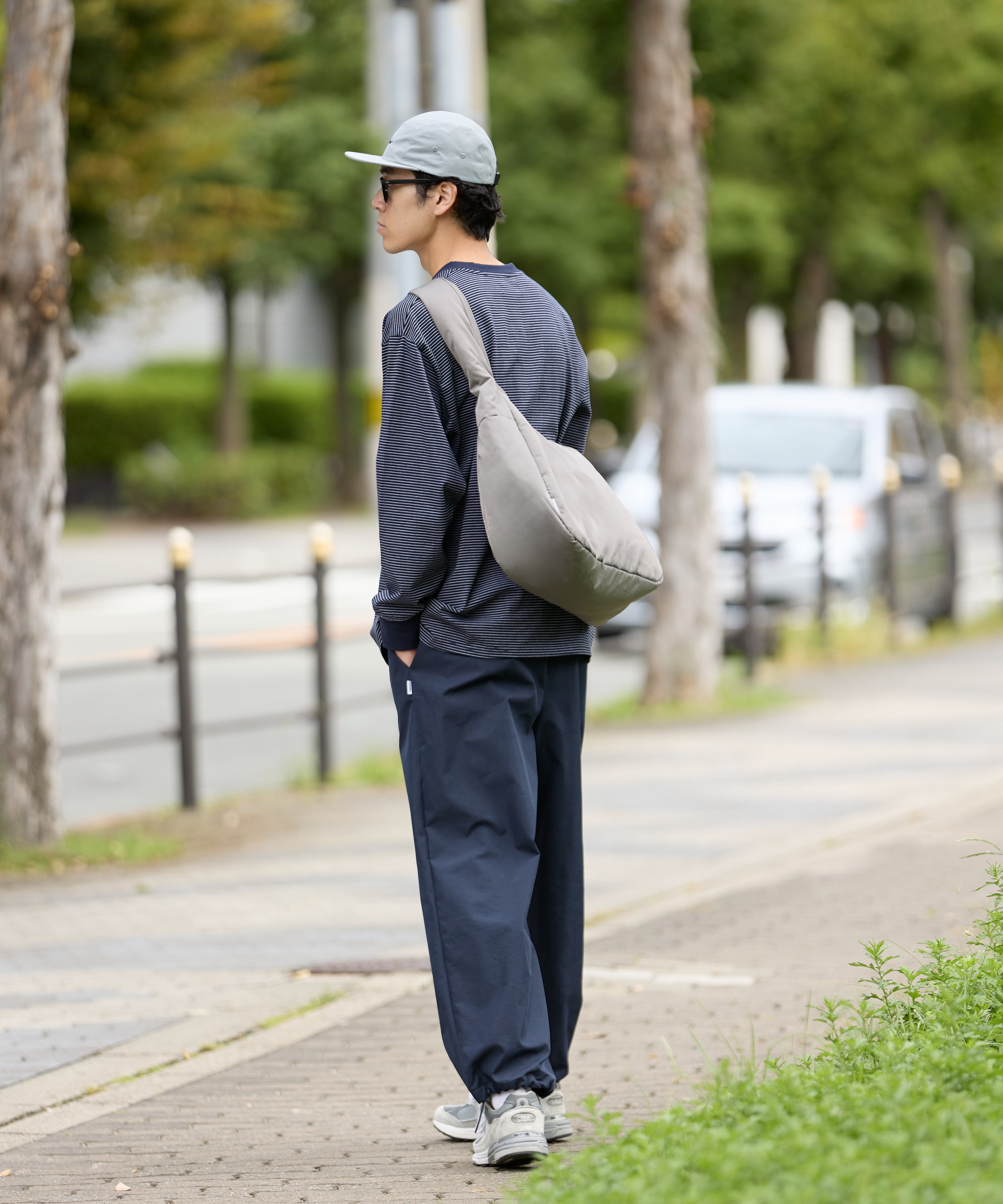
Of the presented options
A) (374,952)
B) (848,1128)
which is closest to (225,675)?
(374,952)

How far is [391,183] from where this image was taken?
144 inches

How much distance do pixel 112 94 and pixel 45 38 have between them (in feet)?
50.4

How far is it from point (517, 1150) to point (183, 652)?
486 centimetres

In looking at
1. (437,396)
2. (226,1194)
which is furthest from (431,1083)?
(437,396)

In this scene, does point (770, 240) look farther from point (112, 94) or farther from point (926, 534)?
point (926, 534)

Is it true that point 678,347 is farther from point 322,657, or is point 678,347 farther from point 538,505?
point 538,505

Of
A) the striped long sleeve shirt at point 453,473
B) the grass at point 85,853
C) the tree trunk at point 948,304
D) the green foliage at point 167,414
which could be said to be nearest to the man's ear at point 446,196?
the striped long sleeve shirt at point 453,473

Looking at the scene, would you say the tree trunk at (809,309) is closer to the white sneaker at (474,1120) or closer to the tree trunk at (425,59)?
the tree trunk at (425,59)

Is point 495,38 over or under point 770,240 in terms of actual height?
over

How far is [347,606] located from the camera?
1933 centimetres

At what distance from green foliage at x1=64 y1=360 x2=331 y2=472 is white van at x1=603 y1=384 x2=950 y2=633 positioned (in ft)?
64.1

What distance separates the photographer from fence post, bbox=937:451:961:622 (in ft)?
49.3

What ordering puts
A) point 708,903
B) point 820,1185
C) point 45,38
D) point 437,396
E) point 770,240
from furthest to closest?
point 770,240
point 45,38
point 708,903
point 437,396
point 820,1185

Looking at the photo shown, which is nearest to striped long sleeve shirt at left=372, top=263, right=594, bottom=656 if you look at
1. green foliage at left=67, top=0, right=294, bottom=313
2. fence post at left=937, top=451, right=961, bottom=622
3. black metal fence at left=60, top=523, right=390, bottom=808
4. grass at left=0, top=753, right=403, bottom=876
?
grass at left=0, top=753, right=403, bottom=876
